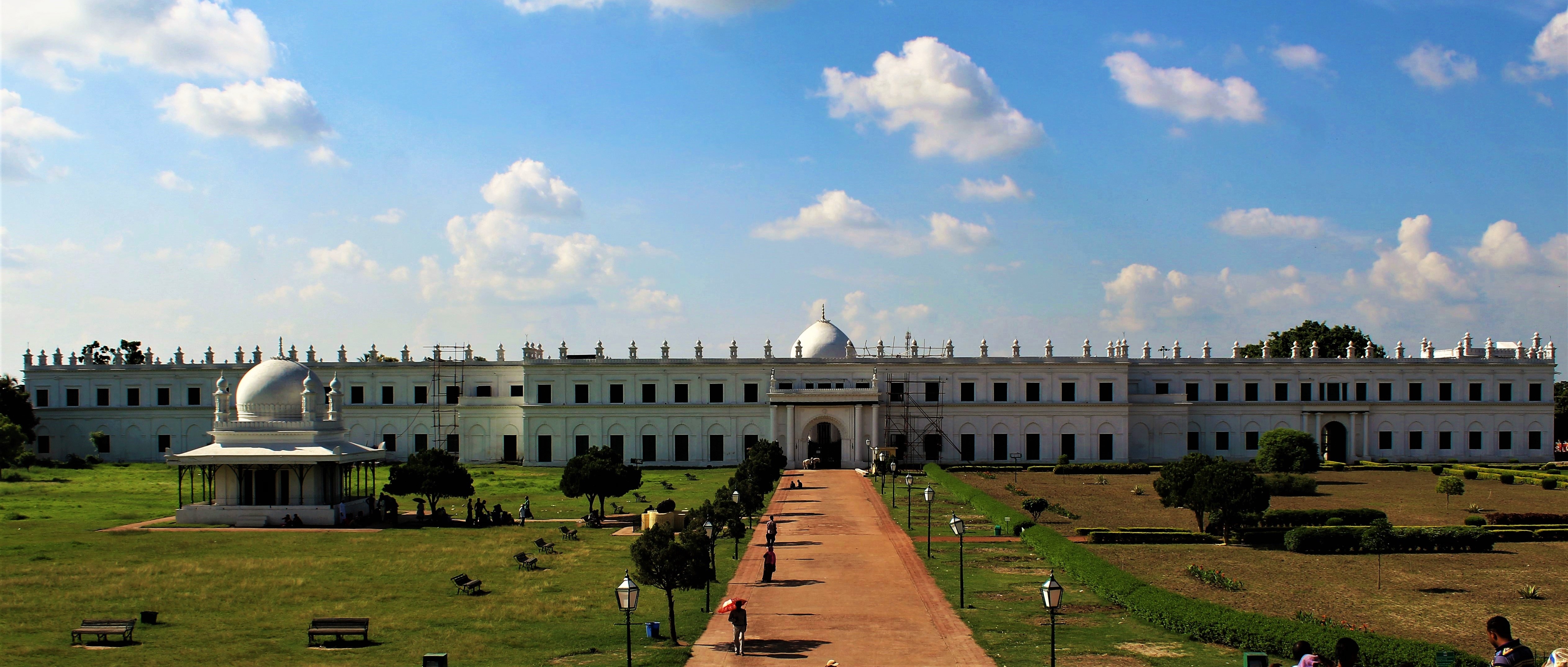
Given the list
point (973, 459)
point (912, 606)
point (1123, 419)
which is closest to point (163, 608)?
point (912, 606)

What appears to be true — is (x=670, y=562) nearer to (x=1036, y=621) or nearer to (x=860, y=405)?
(x=1036, y=621)

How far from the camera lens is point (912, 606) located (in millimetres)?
22906

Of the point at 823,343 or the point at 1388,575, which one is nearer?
the point at 1388,575

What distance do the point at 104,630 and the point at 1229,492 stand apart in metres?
27.8

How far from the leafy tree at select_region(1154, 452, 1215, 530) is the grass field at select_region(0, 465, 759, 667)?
46.7 ft

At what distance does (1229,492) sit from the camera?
3100 cm

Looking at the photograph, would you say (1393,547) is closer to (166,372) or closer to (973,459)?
(973,459)

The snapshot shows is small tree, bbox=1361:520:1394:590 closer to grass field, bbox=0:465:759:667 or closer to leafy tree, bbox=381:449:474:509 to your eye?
grass field, bbox=0:465:759:667

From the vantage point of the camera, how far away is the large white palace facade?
65.9 m

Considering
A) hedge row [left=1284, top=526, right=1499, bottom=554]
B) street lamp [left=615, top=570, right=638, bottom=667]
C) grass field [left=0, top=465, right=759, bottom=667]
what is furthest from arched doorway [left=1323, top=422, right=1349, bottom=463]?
street lamp [left=615, top=570, right=638, bottom=667]

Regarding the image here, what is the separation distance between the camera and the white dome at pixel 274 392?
130 feet

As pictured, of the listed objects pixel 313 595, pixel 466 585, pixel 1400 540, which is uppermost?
pixel 466 585

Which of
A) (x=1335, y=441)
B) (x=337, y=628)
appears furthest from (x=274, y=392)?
(x=1335, y=441)

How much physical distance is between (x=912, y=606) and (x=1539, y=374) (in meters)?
66.9
